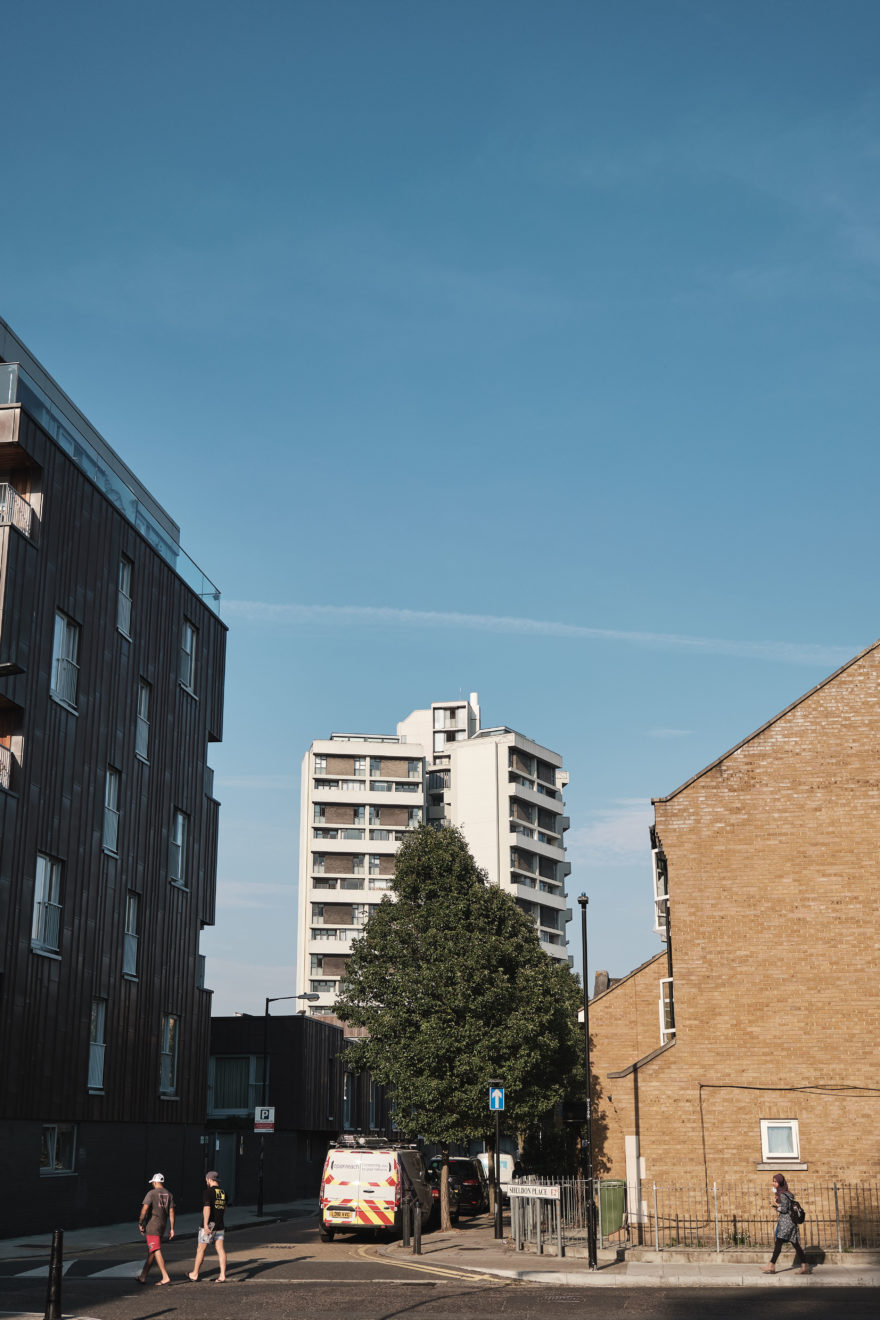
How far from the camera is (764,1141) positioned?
26.2 metres

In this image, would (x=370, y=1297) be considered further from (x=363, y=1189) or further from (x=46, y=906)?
(x=46, y=906)

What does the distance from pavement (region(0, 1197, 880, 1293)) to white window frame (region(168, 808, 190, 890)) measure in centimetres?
1335

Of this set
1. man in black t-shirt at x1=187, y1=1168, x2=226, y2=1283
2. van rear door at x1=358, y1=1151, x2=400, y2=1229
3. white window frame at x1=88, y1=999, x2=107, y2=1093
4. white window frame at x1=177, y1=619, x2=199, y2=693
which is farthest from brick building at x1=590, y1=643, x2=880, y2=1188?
white window frame at x1=177, y1=619, x2=199, y2=693

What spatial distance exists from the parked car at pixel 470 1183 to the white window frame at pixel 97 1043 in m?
10.3

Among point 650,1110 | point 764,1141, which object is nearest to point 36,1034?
point 650,1110

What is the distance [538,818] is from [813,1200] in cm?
8881

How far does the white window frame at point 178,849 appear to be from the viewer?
134ft

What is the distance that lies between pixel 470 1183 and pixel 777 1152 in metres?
15.1

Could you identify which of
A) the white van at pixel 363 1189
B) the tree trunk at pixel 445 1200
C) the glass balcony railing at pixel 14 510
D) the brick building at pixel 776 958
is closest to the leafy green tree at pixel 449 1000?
the tree trunk at pixel 445 1200

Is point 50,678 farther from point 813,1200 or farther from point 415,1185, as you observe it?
point 813,1200

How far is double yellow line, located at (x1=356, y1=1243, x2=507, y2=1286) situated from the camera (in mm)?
21438

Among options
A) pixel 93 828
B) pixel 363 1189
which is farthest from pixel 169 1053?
pixel 363 1189

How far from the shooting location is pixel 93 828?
113ft

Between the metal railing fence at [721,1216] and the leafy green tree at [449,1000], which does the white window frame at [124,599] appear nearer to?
the leafy green tree at [449,1000]
